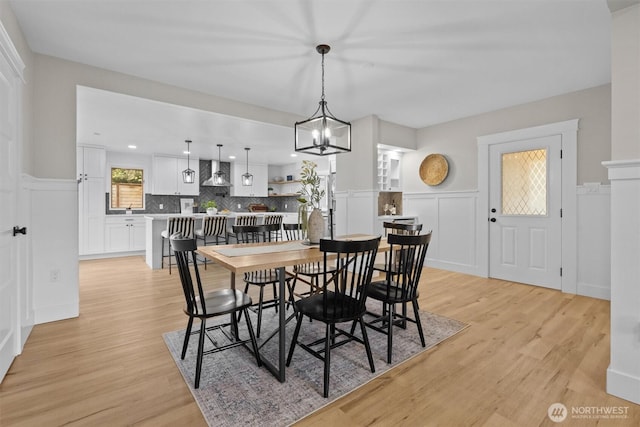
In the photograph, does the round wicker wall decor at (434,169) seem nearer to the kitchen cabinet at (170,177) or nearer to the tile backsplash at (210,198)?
the tile backsplash at (210,198)

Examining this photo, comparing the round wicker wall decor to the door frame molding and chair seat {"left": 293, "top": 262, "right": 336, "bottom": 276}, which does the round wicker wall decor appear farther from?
chair seat {"left": 293, "top": 262, "right": 336, "bottom": 276}

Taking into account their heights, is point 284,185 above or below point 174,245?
above

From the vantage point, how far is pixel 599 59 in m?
2.95

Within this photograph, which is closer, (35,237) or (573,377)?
(573,377)

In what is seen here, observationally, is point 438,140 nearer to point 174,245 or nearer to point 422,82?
point 422,82

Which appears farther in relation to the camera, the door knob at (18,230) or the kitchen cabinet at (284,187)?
the kitchen cabinet at (284,187)

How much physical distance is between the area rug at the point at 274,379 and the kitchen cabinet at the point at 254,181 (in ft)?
20.1

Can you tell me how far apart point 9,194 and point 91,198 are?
15.7ft

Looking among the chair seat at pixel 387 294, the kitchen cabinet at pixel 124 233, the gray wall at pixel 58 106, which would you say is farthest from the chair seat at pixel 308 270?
the kitchen cabinet at pixel 124 233

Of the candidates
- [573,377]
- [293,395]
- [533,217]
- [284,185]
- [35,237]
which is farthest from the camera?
[284,185]

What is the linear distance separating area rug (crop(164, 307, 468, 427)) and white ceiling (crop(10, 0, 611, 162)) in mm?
2492

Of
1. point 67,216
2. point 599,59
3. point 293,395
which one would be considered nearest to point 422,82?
point 599,59

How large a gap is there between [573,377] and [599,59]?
294 centimetres

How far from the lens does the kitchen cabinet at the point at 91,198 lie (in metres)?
5.96
